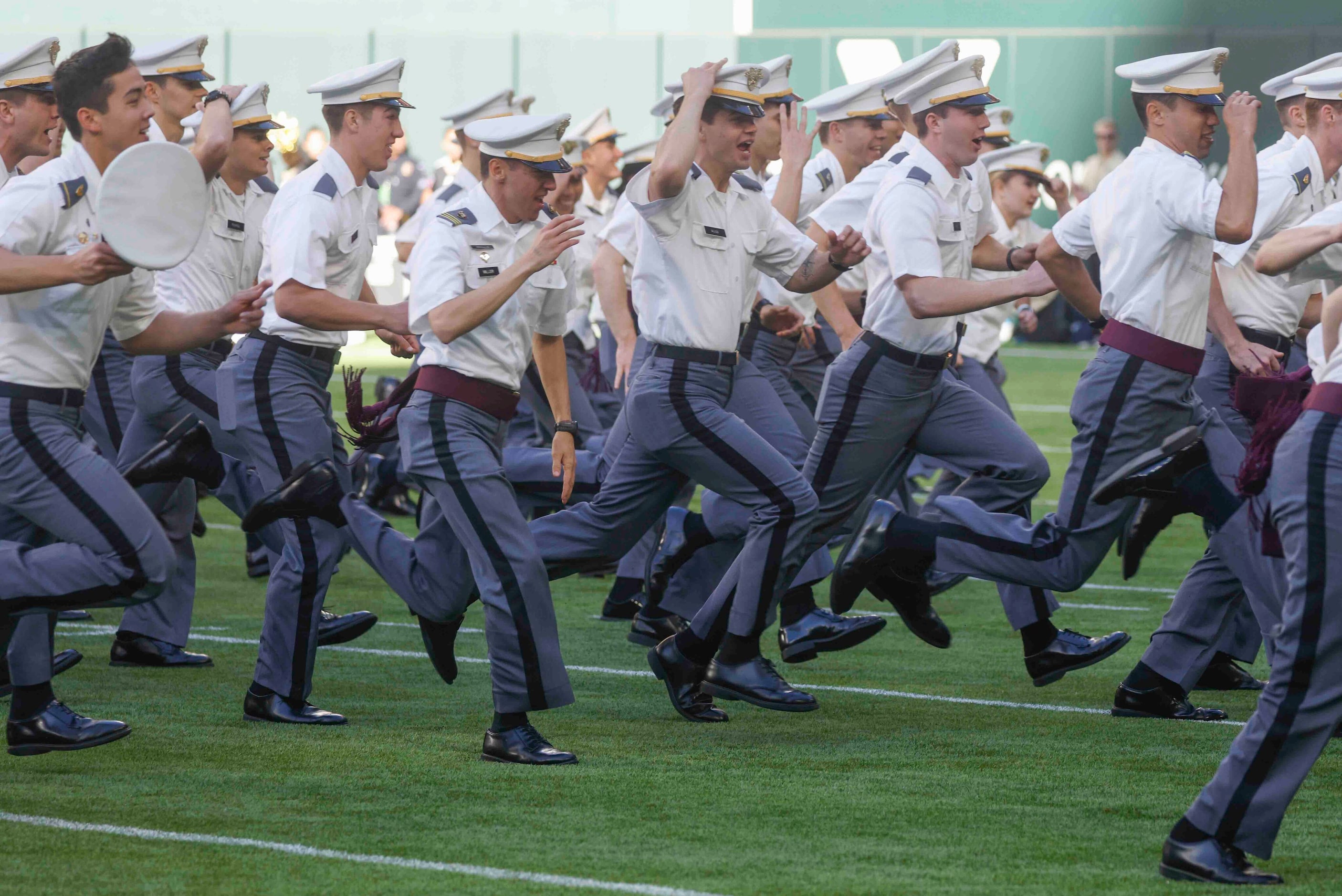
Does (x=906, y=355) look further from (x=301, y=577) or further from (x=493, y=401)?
(x=301, y=577)

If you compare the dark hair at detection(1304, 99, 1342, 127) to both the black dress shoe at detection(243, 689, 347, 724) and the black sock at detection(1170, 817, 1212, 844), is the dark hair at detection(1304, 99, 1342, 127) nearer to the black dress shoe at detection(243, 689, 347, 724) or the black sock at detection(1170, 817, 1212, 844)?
the black sock at detection(1170, 817, 1212, 844)

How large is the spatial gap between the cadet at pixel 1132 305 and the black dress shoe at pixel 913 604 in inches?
11.5

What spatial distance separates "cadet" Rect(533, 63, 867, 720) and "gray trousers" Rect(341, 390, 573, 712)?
735 mm

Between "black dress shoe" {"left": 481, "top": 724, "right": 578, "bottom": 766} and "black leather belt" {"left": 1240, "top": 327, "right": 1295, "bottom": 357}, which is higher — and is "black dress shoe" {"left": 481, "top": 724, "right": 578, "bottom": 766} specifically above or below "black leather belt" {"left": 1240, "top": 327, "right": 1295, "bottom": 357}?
below

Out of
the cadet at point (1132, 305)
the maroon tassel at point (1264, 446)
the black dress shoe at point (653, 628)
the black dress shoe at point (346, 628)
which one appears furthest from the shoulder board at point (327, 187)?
the maroon tassel at point (1264, 446)

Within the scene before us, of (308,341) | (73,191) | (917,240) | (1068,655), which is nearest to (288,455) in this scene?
(308,341)

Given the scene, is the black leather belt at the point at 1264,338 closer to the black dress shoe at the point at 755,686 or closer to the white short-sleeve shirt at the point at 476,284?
the black dress shoe at the point at 755,686

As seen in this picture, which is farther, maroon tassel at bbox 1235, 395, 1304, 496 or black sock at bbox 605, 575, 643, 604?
black sock at bbox 605, 575, 643, 604

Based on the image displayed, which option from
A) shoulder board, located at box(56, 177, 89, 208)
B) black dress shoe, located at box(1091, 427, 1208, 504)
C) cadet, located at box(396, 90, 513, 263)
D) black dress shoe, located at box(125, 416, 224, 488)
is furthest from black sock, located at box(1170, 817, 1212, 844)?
cadet, located at box(396, 90, 513, 263)

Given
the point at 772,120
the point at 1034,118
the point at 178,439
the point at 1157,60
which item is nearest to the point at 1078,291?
the point at 1157,60

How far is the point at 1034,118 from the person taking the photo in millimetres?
28625

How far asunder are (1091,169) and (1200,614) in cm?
1930

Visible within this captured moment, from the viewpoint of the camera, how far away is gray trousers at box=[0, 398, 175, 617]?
5.48 meters

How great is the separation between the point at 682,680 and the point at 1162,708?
162 cm
